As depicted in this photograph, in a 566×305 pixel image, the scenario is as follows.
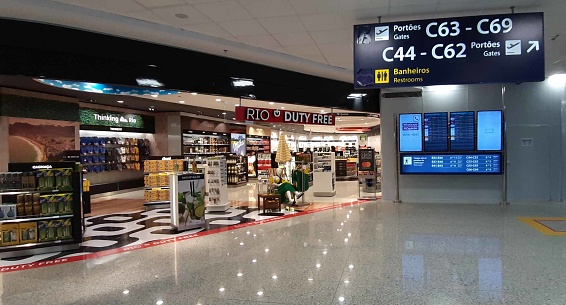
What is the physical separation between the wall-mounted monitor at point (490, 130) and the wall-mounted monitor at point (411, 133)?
4.55 ft

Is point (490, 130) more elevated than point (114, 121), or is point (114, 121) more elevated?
point (114, 121)

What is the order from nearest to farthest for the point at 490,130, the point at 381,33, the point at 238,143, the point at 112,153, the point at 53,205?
the point at 381,33 → the point at 53,205 → the point at 490,130 → the point at 112,153 → the point at 238,143

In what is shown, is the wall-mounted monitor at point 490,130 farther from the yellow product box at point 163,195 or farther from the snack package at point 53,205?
the snack package at point 53,205

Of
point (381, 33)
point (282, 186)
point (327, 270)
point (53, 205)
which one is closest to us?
point (327, 270)

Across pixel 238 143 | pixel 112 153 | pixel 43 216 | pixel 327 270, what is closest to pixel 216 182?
pixel 43 216

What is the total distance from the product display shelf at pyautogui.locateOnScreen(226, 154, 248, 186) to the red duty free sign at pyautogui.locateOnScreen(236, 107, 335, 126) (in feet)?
22.9

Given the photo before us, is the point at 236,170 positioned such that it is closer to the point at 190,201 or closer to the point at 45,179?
the point at 190,201

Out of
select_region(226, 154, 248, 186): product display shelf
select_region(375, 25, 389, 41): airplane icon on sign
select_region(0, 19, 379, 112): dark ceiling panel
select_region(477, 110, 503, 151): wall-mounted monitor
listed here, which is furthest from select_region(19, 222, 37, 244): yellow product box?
select_region(226, 154, 248, 186): product display shelf

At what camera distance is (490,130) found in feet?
29.6

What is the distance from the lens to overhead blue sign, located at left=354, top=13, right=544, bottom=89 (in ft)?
14.4

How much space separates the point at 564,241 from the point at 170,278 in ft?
18.8

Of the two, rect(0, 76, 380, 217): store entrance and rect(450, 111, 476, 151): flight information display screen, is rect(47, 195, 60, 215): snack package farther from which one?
rect(450, 111, 476, 151): flight information display screen

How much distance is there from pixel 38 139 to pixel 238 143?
10206 millimetres

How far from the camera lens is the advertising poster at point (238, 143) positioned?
18.4 meters
